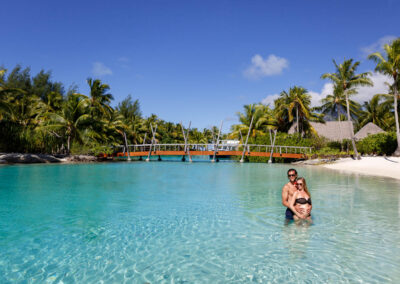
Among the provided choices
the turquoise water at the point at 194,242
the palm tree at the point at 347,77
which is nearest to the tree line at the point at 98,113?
the palm tree at the point at 347,77

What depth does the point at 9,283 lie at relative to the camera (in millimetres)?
3205

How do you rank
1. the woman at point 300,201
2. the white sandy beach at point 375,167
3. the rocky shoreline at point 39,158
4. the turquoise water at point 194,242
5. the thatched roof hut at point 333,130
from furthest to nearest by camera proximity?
the thatched roof hut at point 333,130
the rocky shoreline at point 39,158
the white sandy beach at point 375,167
the woman at point 300,201
the turquoise water at point 194,242

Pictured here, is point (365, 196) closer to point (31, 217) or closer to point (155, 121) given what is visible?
point (31, 217)

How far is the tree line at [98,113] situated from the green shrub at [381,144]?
5.86 feet

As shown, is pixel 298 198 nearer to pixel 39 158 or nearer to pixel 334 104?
pixel 39 158

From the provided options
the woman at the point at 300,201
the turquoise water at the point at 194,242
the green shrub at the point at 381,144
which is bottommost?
the turquoise water at the point at 194,242

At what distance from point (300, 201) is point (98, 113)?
30.7 m

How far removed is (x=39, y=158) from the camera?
24.1 metres

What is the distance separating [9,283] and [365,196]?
945cm

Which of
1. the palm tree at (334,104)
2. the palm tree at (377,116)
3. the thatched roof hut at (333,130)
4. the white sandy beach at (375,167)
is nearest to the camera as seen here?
the white sandy beach at (375,167)

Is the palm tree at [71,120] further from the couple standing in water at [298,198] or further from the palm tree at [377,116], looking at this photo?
the palm tree at [377,116]

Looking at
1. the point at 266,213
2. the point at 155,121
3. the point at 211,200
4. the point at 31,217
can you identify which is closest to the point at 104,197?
the point at 31,217

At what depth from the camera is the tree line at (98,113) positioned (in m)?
23.8

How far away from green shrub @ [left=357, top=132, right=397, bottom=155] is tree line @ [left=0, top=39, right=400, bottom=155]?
1785 millimetres
